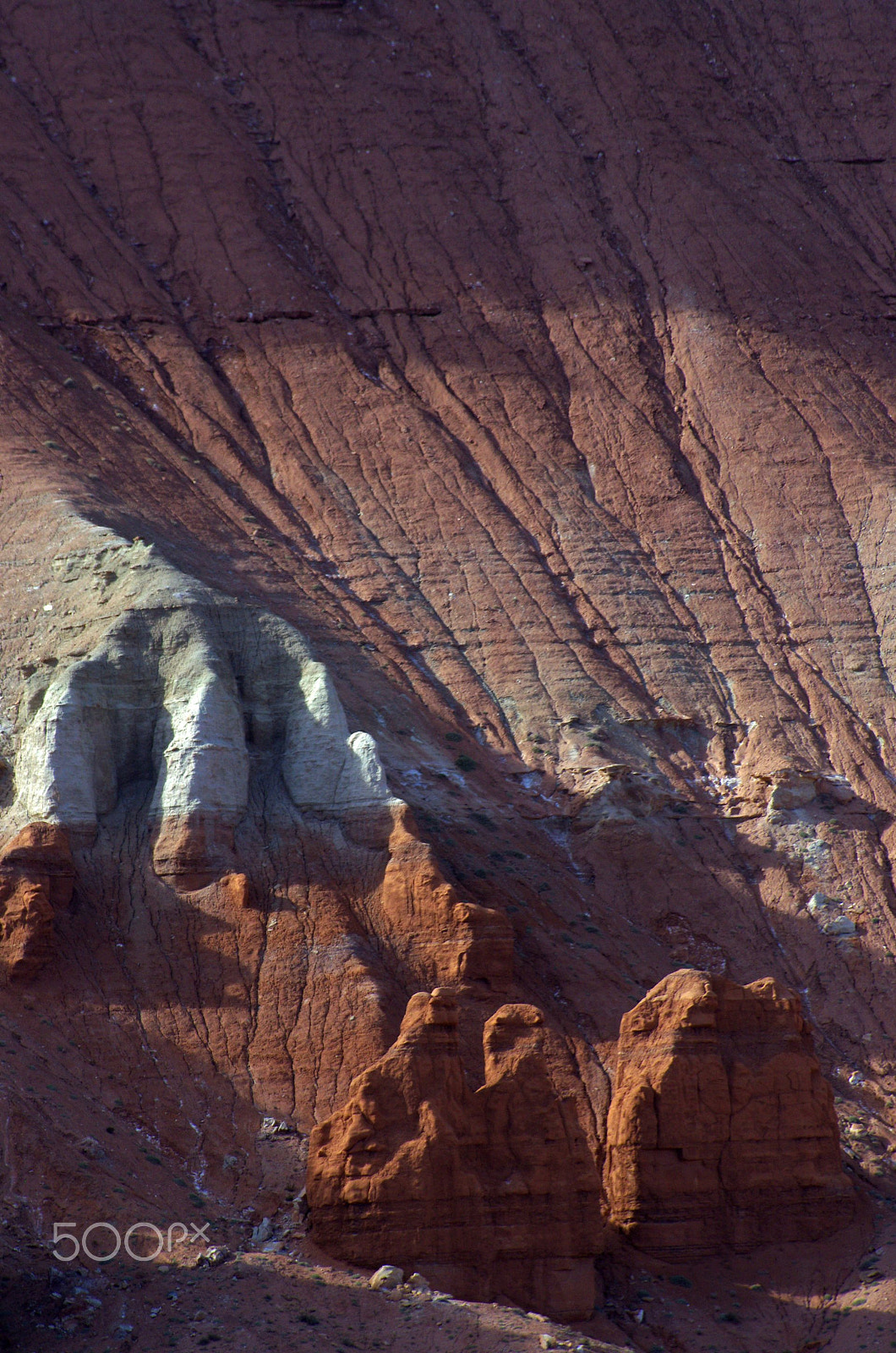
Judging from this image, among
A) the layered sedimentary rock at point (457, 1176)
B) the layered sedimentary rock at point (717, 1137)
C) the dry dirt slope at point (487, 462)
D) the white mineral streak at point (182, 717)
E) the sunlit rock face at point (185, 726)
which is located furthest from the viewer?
the white mineral streak at point (182, 717)

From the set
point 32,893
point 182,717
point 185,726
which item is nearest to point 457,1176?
point 32,893

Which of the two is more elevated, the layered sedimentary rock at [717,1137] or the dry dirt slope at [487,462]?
the dry dirt slope at [487,462]

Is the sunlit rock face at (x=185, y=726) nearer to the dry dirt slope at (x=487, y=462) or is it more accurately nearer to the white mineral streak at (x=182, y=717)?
the white mineral streak at (x=182, y=717)

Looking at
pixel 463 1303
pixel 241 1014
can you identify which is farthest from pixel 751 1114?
pixel 241 1014

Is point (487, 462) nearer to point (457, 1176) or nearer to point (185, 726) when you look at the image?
point (185, 726)

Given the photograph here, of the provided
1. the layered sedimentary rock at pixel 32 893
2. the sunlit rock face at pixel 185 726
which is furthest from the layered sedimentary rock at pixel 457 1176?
the sunlit rock face at pixel 185 726
